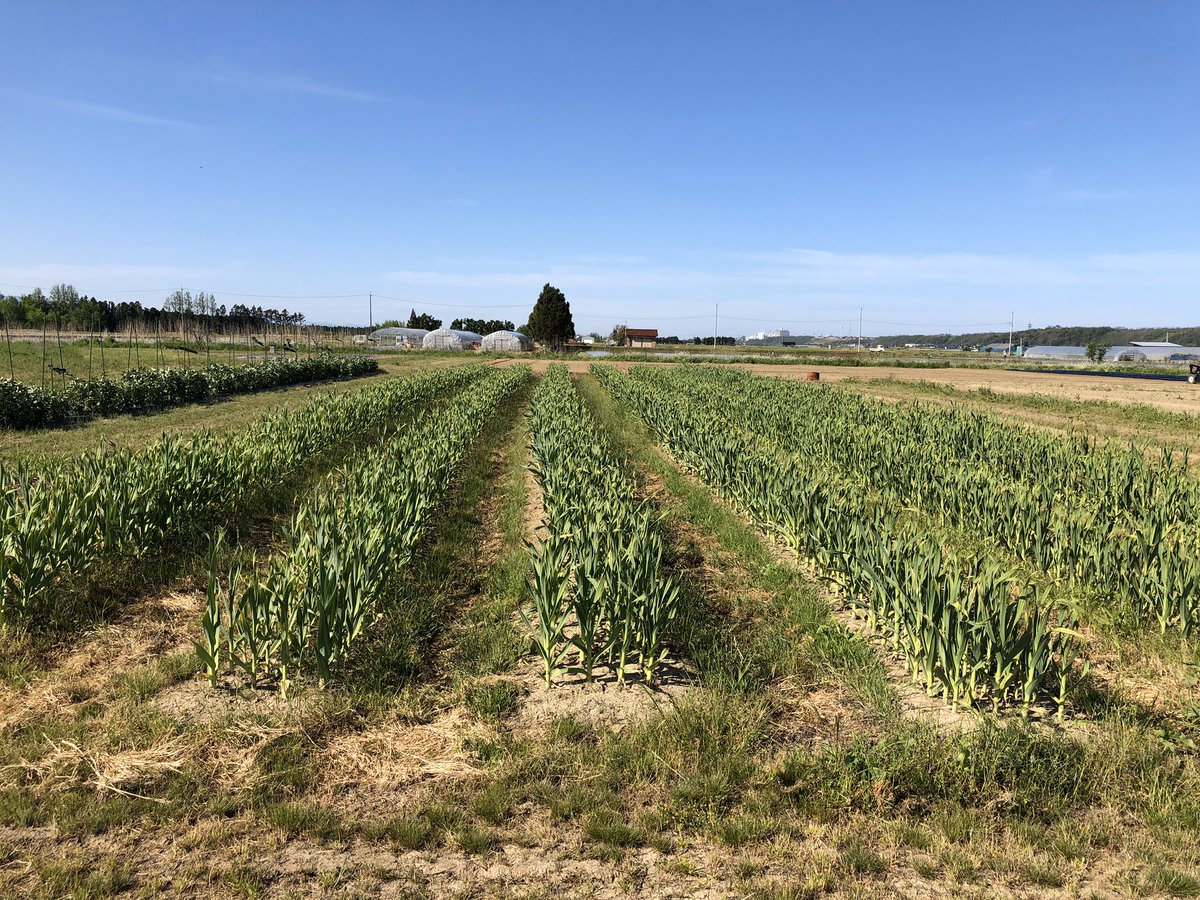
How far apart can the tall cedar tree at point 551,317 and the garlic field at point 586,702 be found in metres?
82.1

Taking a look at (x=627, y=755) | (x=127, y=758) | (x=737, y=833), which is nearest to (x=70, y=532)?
(x=127, y=758)

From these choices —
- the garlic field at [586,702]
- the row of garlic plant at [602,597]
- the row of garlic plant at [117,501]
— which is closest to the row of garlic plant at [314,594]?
the garlic field at [586,702]

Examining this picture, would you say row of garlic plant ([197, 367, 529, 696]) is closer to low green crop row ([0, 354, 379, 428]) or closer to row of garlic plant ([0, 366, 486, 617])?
row of garlic plant ([0, 366, 486, 617])

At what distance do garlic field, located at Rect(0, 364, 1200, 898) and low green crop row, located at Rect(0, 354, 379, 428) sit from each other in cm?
1044

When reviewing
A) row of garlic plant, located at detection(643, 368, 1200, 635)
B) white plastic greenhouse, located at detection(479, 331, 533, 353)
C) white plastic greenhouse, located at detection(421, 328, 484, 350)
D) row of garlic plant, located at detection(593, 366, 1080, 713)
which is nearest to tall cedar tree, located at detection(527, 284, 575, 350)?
white plastic greenhouse, located at detection(479, 331, 533, 353)

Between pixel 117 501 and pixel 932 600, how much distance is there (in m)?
6.49

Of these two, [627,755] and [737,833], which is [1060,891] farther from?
[627,755]

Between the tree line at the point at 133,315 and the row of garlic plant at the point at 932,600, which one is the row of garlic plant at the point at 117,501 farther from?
the tree line at the point at 133,315

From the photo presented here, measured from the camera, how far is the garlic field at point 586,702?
3.03 metres

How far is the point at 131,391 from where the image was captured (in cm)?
1875

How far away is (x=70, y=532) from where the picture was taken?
17.6 ft

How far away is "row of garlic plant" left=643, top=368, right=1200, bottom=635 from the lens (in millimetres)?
5434

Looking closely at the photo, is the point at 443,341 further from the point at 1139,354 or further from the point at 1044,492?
the point at 1139,354

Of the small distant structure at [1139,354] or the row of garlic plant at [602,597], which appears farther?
the small distant structure at [1139,354]
